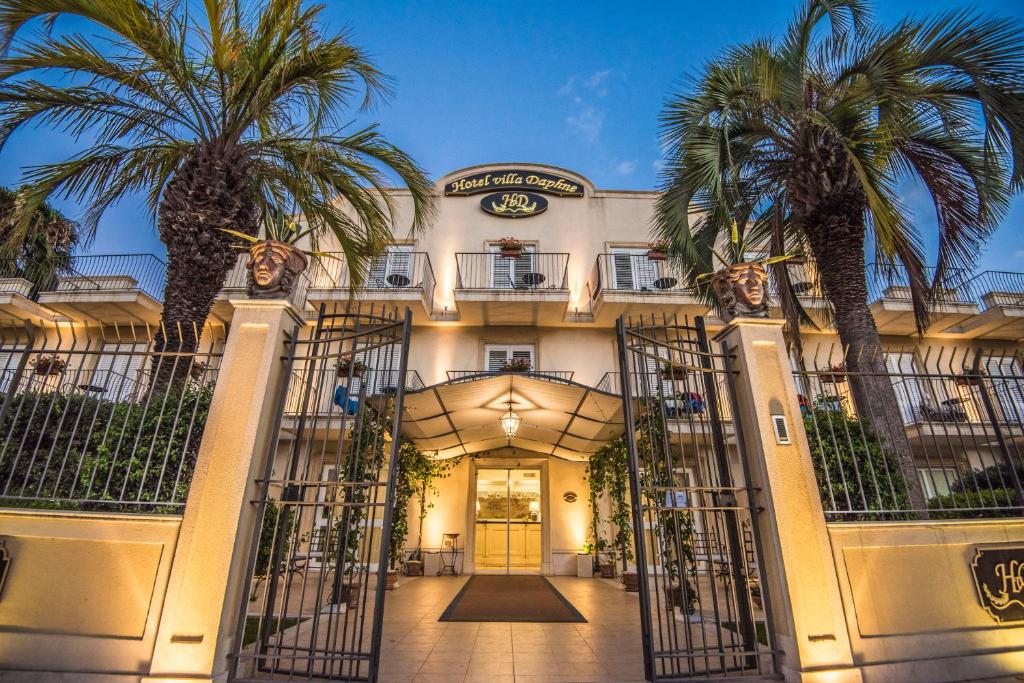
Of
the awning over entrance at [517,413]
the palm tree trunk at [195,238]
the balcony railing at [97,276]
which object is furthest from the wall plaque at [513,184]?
the palm tree trunk at [195,238]

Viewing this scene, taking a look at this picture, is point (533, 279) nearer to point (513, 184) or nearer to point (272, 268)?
point (513, 184)

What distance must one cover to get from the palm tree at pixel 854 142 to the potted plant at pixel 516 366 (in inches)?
191

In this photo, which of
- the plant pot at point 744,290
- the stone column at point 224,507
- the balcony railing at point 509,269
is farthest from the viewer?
the balcony railing at point 509,269

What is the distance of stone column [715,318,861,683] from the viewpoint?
3.21 metres

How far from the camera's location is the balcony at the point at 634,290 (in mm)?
10719

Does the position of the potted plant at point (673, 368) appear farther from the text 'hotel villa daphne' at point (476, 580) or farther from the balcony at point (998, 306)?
the balcony at point (998, 306)

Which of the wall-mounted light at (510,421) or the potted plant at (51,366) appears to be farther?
the wall-mounted light at (510,421)

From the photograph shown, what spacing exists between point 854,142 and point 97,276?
1518 centimetres

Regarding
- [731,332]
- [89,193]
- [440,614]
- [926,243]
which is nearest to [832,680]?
[731,332]

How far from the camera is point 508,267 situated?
12.1 meters

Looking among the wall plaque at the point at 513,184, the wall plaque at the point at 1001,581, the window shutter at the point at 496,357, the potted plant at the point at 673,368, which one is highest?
the wall plaque at the point at 513,184

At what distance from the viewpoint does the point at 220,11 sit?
5.23 m

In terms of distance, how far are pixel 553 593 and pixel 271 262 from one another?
6.92 meters

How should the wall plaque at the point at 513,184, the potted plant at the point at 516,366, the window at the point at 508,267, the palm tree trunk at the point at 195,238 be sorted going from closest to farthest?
1. the palm tree trunk at the point at 195,238
2. the potted plant at the point at 516,366
3. the window at the point at 508,267
4. the wall plaque at the point at 513,184
